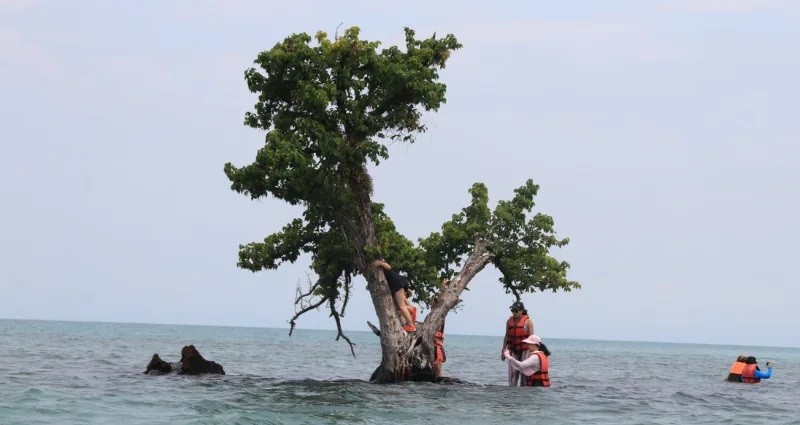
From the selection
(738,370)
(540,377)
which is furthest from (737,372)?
(540,377)

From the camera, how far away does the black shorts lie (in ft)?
109

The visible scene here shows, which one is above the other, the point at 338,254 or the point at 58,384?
the point at 338,254

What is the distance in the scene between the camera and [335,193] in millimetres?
32312

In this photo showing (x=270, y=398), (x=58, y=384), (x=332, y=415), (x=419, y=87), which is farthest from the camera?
(x=58, y=384)

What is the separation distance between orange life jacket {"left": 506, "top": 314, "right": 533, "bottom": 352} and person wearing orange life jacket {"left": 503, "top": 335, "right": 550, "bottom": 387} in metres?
0.38

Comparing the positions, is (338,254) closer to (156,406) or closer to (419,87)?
(419,87)

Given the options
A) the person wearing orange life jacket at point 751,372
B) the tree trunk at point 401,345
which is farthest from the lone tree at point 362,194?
the person wearing orange life jacket at point 751,372

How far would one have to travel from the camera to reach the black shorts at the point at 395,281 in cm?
3309

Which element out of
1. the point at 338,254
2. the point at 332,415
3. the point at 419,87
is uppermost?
the point at 419,87

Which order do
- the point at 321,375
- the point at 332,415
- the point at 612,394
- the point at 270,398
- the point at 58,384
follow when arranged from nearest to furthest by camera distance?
the point at 332,415, the point at 270,398, the point at 58,384, the point at 612,394, the point at 321,375

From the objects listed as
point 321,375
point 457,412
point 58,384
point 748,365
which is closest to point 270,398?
point 457,412

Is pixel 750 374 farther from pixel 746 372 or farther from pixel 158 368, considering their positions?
pixel 158 368

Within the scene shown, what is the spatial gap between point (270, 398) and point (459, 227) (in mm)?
9288

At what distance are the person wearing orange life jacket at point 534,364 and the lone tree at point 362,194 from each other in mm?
2392
